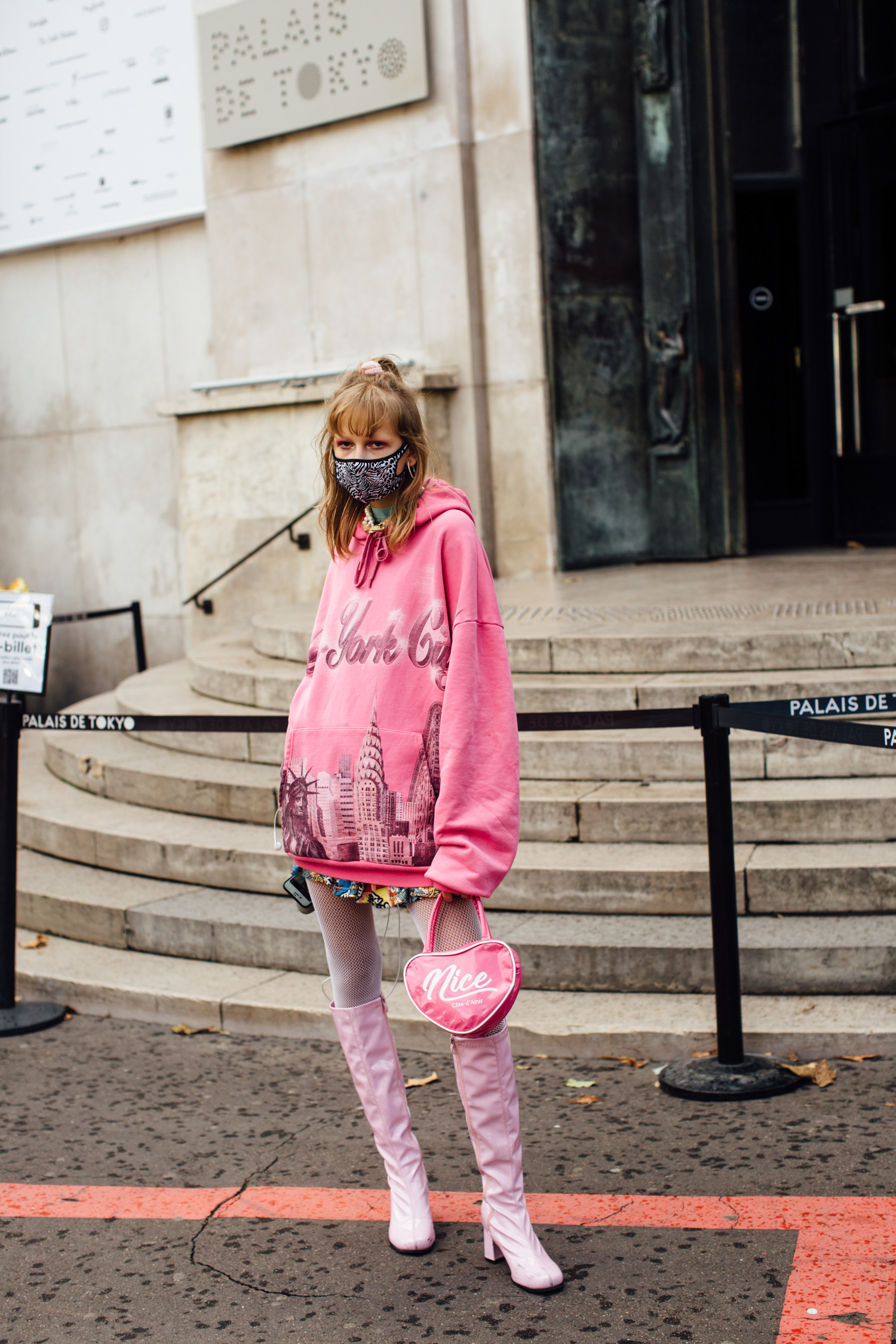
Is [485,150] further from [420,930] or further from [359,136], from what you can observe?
[420,930]

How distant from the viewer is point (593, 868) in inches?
193

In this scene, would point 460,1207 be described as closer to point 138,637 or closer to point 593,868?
point 593,868

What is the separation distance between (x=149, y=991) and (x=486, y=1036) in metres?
2.36

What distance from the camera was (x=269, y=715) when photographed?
4.37 metres

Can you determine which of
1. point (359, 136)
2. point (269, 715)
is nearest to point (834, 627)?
point (269, 715)

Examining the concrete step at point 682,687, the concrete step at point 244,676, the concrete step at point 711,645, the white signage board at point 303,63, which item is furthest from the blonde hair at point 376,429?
the white signage board at point 303,63

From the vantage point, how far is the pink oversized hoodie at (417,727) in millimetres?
2863

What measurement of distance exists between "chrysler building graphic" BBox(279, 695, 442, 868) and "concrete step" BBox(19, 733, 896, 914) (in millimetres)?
2070

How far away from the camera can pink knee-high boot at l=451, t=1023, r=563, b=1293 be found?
2887 mm

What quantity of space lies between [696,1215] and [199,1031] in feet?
6.85

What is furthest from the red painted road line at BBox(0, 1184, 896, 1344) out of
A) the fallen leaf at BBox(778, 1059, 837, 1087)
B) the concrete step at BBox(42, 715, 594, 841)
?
the concrete step at BBox(42, 715, 594, 841)

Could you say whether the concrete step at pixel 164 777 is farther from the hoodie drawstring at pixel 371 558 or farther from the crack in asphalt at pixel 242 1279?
the hoodie drawstring at pixel 371 558

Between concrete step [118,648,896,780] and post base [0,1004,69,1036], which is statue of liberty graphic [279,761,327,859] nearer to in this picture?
post base [0,1004,69,1036]

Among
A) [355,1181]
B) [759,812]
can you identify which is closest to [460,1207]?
[355,1181]
